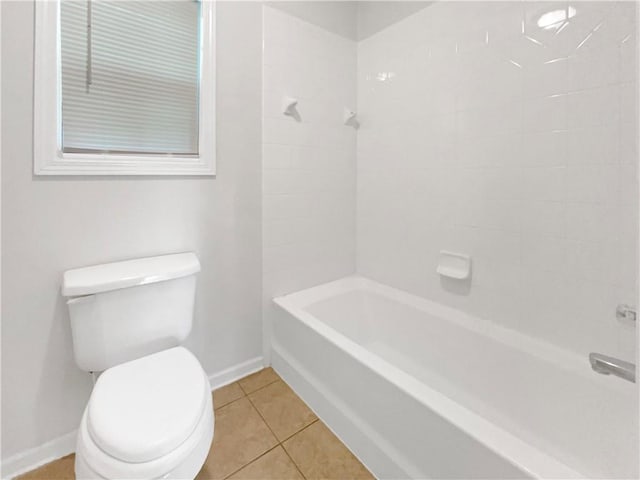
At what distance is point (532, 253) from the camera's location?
1.35 metres

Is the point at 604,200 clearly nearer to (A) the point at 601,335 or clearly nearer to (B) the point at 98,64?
(A) the point at 601,335

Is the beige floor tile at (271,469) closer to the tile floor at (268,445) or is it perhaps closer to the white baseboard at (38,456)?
the tile floor at (268,445)

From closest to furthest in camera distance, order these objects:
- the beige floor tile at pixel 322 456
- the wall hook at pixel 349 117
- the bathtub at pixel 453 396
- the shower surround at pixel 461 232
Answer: the bathtub at pixel 453 396
the shower surround at pixel 461 232
the beige floor tile at pixel 322 456
the wall hook at pixel 349 117

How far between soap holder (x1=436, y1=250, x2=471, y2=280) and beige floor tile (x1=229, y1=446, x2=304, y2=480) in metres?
1.15

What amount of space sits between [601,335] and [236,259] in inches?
65.9

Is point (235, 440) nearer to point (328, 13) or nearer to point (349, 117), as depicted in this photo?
point (349, 117)

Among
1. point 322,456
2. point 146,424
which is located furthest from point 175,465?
point 322,456

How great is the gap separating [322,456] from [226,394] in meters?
0.64

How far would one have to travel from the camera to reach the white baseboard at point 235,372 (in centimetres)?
167

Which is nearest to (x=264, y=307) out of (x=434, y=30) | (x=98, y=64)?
(x=98, y=64)

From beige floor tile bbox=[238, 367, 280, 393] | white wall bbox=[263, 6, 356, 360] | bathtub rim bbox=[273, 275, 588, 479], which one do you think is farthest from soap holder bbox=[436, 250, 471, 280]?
beige floor tile bbox=[238, 367, 280, 393]

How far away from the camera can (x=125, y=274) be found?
1171 mm

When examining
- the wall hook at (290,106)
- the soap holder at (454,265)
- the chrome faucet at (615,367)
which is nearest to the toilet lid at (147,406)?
the chrome faucet at (615,367)

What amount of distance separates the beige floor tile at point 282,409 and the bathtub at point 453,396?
0.16ft
